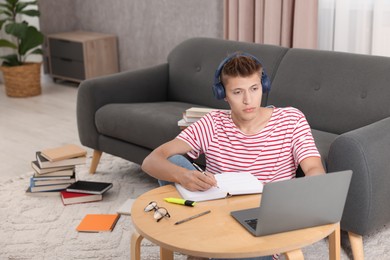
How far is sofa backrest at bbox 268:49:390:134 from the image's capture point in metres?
2.85

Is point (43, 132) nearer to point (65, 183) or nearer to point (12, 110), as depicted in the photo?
point (12, 110)

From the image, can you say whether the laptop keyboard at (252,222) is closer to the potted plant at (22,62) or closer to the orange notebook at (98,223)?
the orange notebook at (98,223)

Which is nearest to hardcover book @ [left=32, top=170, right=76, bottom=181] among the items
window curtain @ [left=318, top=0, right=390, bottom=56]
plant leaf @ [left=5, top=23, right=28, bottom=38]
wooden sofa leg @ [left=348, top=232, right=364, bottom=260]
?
wooden sofa leg @ [left=348, top=232, right=364, bottom=260]

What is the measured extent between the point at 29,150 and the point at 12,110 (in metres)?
1.17

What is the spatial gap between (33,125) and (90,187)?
1.63 meters

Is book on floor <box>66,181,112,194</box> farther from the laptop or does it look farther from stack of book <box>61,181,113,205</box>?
the laptop

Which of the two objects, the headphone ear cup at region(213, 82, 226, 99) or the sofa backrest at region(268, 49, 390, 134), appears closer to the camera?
the headphone ear cup at region(213, 82, 226, 99)

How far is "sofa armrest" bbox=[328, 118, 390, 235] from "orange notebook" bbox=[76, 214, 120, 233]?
110 cm

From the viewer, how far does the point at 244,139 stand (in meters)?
2.07

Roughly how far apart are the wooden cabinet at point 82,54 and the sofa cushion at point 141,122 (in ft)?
7.25

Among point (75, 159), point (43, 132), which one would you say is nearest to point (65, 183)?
point (75, 159)

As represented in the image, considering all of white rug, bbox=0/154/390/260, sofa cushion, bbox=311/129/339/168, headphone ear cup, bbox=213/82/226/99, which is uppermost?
headphone ear cup, bbox=213/82/226/99

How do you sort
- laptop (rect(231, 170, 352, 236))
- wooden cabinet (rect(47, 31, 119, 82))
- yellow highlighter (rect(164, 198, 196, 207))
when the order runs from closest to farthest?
laptop (rect(231, 170, 352, 236)), yellow highlighter (rect(164, 198, 196, 207)), wooden cabinet (rect(47, 31, 119, 82))

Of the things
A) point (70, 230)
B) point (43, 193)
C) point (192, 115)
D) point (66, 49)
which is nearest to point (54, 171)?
point (43, 193)
